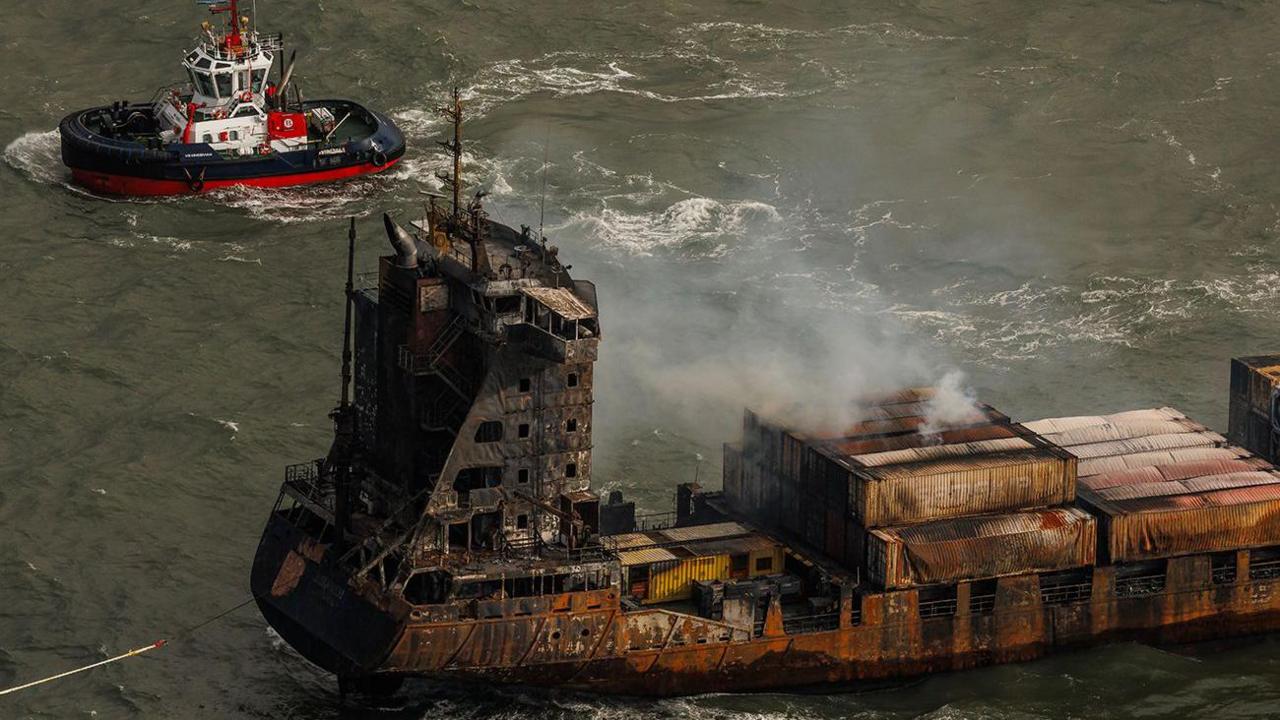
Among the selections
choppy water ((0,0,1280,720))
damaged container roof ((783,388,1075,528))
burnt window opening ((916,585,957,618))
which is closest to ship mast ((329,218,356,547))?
choppy water ((0,0,1280,720))

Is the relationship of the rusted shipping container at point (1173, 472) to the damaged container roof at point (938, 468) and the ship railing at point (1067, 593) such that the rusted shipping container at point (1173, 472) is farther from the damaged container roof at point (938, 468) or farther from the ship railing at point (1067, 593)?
the ship railing at point (1067, 593)

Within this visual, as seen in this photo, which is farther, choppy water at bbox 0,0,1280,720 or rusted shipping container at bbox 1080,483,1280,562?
rusted shipping container at bbox 1080,483,1280,562

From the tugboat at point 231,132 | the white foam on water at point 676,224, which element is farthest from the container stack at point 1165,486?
the tugboat at point 231,132

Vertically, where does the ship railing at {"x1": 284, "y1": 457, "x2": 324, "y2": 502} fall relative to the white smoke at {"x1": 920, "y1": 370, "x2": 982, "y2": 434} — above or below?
below

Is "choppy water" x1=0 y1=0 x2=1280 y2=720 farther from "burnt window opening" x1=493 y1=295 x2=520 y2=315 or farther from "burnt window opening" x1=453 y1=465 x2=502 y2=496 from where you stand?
"burnt window opening" x1=493 y1=295 x2=520 y2=315

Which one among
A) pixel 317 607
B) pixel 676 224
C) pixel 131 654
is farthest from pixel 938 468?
pixel 676 224

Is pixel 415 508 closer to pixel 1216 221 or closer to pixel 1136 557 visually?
pixel 1136 557

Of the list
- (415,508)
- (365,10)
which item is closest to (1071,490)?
(415,508)
